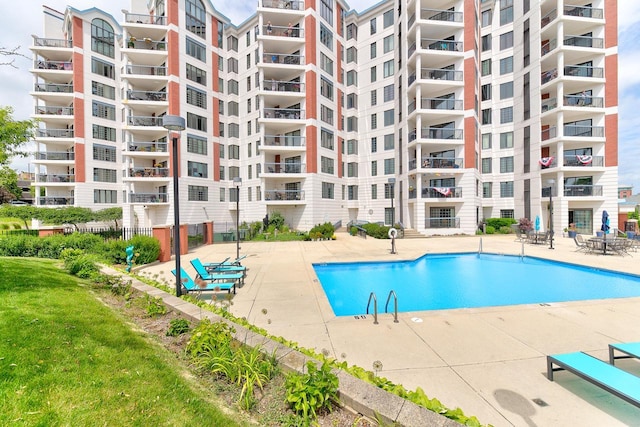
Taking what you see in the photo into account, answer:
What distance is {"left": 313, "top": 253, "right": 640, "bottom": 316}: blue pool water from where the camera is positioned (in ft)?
30.9

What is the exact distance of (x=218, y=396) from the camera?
3.39m

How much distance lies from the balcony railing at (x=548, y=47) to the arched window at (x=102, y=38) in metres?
54.1

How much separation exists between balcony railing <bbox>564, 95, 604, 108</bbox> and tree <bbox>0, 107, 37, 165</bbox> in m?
42.9

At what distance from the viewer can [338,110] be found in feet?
113

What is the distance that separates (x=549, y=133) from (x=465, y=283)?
2676cm

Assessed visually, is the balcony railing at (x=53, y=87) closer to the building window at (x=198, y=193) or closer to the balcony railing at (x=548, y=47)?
the building window at (x=198, y=193)

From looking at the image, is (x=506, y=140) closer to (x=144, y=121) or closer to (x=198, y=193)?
(x=198, y=193)

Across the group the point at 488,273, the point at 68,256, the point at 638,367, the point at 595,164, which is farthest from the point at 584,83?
the point at 68,256

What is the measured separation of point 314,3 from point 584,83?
98.3ft

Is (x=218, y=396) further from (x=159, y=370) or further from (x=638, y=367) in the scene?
(x=638, y=367)

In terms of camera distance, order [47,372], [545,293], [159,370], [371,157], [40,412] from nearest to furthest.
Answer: [40,412]
[47,372]
[159,370]
[545,293]
[371,157]

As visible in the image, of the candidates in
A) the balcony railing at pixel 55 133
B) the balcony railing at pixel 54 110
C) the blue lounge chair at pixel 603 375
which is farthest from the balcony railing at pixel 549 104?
the balcony railing at pixel 54 110

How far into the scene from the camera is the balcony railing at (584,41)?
26.4 meters

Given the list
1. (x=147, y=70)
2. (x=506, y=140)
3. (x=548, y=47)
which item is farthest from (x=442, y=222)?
(x=147, y=70)
